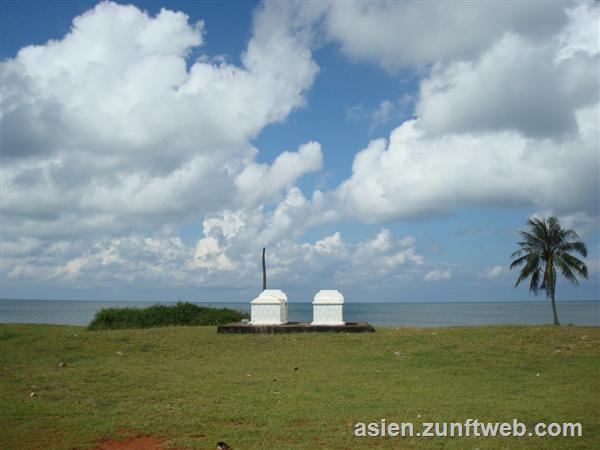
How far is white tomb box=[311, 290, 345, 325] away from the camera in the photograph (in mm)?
23656

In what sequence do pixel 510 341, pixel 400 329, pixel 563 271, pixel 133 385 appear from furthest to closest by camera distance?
pixel 563 271 < pixel 400 329 < pixel 510 341 < pixel 133 385

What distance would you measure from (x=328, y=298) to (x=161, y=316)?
447 inches

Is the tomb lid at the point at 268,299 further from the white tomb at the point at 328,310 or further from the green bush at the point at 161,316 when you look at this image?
the green bush at the point at 161,316

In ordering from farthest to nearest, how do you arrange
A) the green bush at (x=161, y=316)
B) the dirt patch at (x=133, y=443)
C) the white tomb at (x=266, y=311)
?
the green bush at (x=161, y=316) → the white tomb at (x=266, y=311) → the dirt patch at (x=133, y=443)

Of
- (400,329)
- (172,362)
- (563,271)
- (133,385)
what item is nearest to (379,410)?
(133,385)

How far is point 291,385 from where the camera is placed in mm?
13305

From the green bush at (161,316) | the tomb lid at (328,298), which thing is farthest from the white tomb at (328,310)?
the green bush at (161,316)

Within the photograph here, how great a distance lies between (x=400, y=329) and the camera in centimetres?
2322

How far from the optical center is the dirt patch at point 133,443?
29.5 feet

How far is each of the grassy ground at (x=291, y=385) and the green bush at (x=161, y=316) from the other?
7.52 meters

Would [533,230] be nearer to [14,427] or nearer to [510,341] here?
[510,341]

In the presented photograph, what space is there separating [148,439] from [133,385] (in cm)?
444

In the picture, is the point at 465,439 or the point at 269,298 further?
the point at 269,298

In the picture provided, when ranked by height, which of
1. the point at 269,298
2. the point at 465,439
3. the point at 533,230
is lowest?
the point at 465,439
